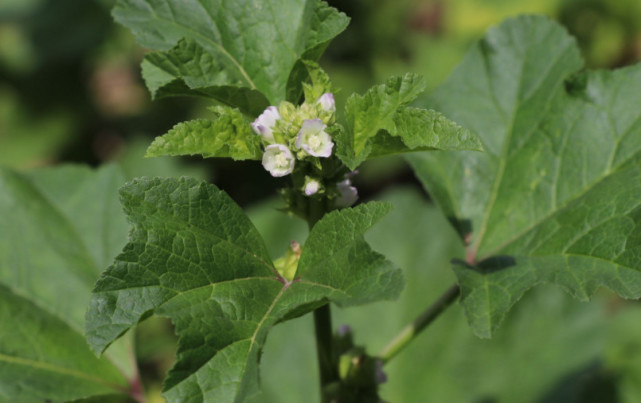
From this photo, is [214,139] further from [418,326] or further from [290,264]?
[418,326]

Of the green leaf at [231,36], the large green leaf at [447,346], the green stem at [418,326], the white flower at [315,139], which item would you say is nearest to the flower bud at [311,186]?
the white flower at [315,139]

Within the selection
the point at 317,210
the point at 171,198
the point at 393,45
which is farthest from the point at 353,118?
the point at 393,45

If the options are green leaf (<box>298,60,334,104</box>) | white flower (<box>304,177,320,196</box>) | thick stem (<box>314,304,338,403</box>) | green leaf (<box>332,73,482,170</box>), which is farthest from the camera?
thick stem (<box>314,304,338,403</box>)

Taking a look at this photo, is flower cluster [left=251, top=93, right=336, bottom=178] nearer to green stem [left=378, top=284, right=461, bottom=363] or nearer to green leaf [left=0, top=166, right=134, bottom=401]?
green stem [left=378, top=284, right=461, bottom=363]

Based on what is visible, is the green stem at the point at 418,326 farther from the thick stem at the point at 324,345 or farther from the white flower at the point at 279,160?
the white flower at the point at 279,160

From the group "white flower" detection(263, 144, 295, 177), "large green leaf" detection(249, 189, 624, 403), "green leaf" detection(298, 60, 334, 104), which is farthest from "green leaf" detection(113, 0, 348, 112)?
"large green leaf" detection(249, 189, 624, 403)

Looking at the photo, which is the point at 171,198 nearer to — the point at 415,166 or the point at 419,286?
the point at 415,166
